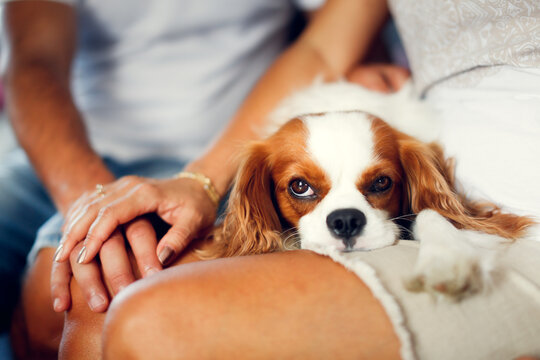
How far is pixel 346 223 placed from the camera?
3.27 ft

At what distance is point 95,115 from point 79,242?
2.91 ft

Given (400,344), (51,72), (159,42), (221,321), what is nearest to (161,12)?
(159,42)

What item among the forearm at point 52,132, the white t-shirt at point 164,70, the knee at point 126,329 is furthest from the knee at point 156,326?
the white t-shirt at point 164,70

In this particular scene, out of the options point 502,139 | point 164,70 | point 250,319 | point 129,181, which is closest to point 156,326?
point 250,319

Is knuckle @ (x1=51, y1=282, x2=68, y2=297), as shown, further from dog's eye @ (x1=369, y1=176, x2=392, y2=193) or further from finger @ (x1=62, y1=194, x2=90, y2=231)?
dog's eye @ (x1=369, y1=176, x2=392, y2=193)

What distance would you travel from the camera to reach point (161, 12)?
161 centimetres

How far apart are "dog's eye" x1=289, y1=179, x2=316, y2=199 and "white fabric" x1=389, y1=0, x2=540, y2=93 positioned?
0.48 m

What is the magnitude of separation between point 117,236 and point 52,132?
A: 0.55 meters

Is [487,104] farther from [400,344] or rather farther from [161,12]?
[161,12]

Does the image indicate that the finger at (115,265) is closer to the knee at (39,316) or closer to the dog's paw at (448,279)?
the knee at (39,316)

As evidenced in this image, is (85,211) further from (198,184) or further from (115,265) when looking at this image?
(198,184)

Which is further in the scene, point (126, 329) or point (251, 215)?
point (251, 215)

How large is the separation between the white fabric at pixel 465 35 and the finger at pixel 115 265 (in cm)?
95

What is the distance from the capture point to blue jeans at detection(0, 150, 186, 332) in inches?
49.7
